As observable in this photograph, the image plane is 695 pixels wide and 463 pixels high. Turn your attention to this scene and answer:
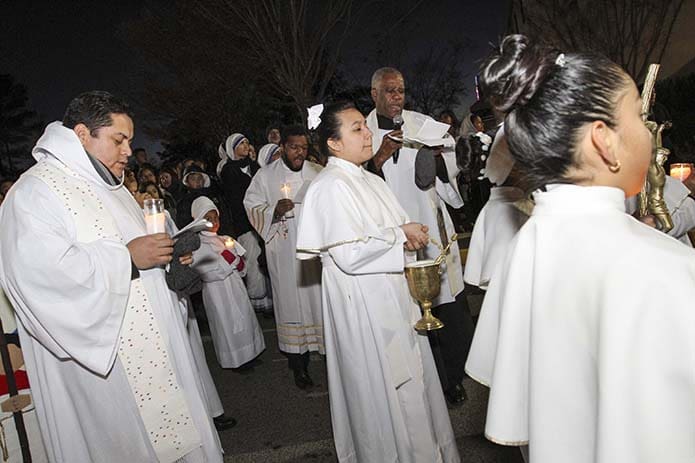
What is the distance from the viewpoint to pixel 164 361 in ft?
9.68

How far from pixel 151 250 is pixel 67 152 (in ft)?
2.35

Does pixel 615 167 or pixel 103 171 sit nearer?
pixel 615 167

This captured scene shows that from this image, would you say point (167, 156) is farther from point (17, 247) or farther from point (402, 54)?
point (17, 247)

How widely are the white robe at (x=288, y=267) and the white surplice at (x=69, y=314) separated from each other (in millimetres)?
2848

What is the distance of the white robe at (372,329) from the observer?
317 centimetres

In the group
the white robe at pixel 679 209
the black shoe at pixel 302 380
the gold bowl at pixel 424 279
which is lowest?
the black shoe at pixel 302 380

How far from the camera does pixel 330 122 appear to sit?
3.46 m

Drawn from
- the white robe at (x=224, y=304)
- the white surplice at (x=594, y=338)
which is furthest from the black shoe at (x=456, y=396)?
the white surplice at (x=594, y=338)

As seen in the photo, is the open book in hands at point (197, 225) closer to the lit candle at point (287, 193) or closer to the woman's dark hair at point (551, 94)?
the woman's dark hair at point (551, 94)

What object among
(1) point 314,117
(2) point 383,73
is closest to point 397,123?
(2) point 383,73

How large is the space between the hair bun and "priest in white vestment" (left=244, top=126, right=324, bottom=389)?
4147mm

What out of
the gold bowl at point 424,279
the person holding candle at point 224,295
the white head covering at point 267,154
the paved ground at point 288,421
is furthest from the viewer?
the white head covering at point 267,154

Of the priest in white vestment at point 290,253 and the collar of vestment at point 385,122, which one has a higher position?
the collar of vestment at point 385,122

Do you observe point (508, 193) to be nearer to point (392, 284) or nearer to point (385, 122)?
point (392, 284)
